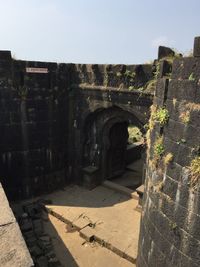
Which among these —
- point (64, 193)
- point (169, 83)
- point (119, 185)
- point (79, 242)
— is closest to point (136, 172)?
point (119, 185)

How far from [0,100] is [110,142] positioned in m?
4.15

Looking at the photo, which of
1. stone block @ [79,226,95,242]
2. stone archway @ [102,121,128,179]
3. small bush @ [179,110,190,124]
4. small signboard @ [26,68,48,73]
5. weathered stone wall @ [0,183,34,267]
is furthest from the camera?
stone archway @ [102,121,128,179]

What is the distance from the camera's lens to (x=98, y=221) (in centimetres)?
808

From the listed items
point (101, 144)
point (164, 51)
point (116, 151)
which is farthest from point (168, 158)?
point (116, 151)

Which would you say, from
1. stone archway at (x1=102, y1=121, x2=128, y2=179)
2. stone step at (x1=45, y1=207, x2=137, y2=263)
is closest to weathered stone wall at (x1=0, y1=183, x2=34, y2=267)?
stone step at (x1=45, y1=207, x2=137, y2=263)

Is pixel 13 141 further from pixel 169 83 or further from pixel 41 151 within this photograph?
pixel 169 83

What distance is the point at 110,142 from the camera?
1017 cm

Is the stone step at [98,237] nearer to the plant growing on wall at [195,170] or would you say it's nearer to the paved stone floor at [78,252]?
the paved stone floor at [78,252]

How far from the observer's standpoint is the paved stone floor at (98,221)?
6.78m

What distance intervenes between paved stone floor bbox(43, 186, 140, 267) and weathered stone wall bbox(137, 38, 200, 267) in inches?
95.5

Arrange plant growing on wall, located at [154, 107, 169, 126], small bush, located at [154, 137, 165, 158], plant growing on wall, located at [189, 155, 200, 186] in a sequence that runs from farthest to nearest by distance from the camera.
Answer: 1. small bush, located at [154, 137, 165, 158]
2. plant growing on wall, located at [154, 107, 169, 126]
3. plant growing on wall, located at [189, 155, 200, 186]

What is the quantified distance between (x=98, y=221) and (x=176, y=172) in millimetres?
4920

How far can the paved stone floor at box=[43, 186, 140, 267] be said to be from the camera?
22.2ft

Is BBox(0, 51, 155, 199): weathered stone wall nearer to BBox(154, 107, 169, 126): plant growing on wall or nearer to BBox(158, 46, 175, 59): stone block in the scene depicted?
BBox(158, 46, 175, 59): stone block
